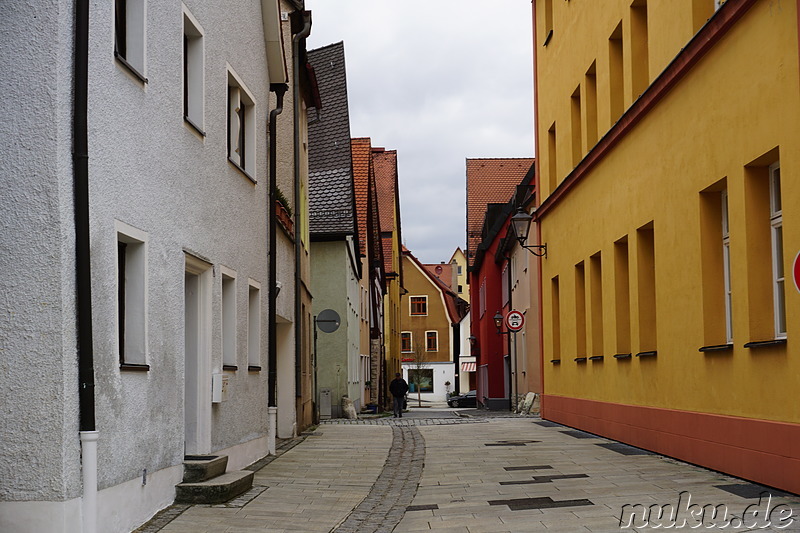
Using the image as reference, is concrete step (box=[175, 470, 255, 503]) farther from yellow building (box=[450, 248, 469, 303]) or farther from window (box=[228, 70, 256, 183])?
yellow building (box=[450, 248, 469, 303])

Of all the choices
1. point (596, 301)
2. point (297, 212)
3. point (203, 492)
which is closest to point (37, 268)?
point (203, 492)

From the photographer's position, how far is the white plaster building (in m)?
7.16

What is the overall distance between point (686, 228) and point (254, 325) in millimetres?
6350

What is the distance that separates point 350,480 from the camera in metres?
12.2

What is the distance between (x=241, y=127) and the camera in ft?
48.0

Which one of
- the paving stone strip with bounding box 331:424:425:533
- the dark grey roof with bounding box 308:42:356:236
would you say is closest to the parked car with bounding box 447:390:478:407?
the dark grey roof with bounding box 308:42:356:236

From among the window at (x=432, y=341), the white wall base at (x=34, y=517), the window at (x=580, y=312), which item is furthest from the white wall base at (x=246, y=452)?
the window at (x=432, y=341)

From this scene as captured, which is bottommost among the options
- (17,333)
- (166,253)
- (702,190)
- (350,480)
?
(350,480)

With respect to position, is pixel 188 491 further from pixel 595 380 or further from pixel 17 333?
pixel 595 380

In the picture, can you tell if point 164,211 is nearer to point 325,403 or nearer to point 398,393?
point 325,403

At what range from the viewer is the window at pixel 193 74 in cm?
1148

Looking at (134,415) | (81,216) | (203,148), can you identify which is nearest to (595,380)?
(203,148)

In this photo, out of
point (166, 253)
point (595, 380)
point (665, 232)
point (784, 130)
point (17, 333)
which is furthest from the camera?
point (595, 380)

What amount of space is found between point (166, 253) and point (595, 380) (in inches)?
397
